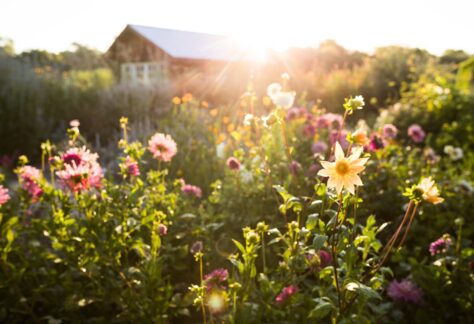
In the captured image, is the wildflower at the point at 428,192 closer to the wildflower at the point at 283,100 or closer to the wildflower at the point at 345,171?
the wildflower at the point at 345,171

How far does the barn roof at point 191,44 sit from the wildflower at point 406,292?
11.8m

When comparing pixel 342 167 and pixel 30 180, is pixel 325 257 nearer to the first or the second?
pixel 342 167

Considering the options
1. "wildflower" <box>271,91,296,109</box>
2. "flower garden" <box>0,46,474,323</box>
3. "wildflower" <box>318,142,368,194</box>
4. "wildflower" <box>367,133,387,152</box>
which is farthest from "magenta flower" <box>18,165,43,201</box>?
"wildflower" <box>367,133,387,152</box>

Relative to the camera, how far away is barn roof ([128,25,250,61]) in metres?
13.6

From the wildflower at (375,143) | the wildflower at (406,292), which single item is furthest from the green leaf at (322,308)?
the wildflower at (375,143)

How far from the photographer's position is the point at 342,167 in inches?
43.3

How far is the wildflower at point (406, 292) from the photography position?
2.01 metres

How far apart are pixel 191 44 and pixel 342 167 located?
47.0ft

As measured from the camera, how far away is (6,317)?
2.01m

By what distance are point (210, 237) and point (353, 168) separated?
1.37 m

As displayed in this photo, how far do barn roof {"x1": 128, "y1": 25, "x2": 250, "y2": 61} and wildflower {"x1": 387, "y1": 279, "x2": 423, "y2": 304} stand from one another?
11.8 metres

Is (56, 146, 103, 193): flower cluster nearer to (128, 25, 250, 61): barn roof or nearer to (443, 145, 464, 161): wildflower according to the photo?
(443, 145, 464, 161): wildflower

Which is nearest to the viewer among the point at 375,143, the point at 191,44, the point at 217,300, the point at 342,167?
the point at 342,167

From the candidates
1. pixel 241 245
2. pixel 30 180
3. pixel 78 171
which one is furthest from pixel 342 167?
pixel 30 180
